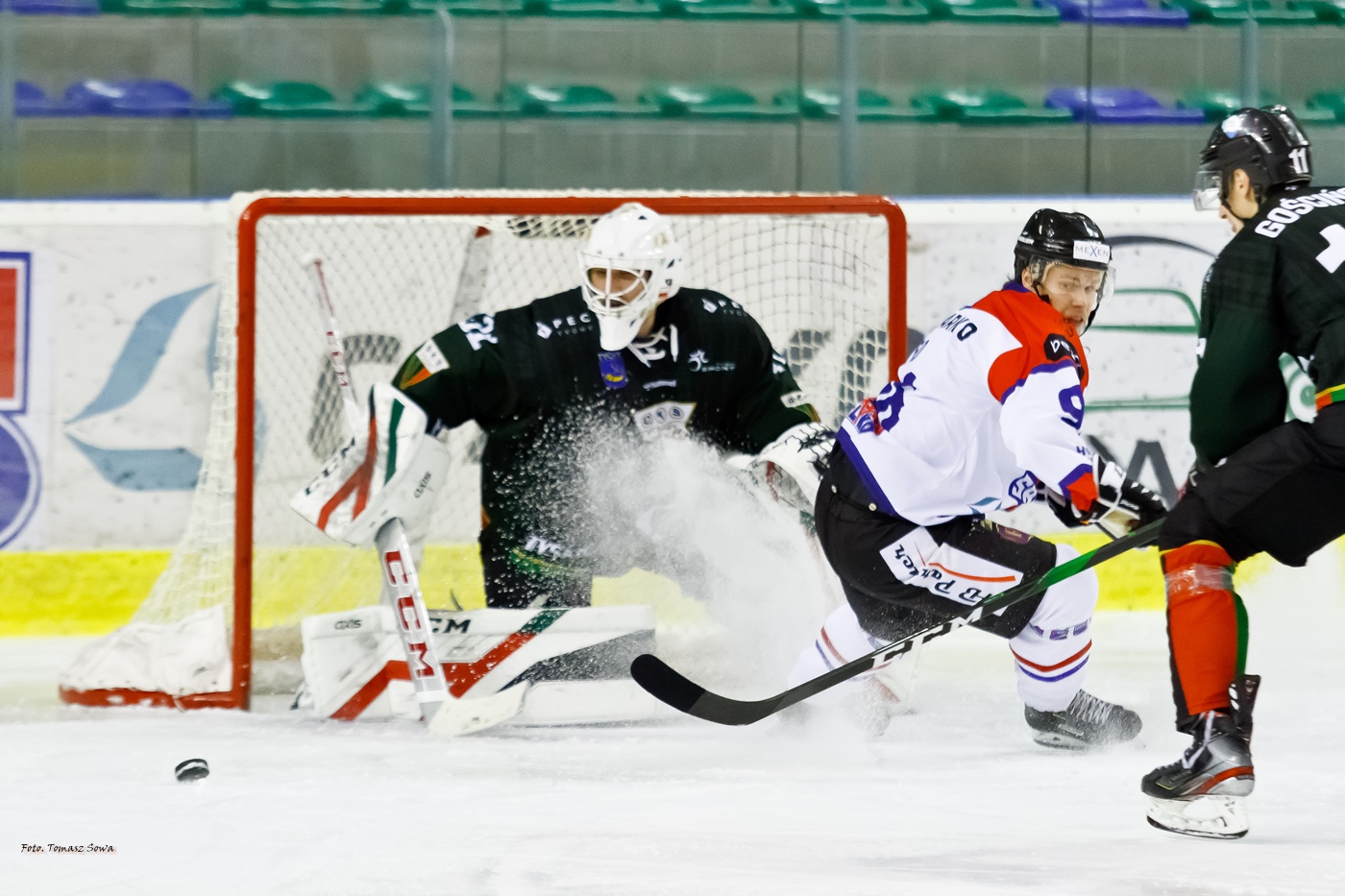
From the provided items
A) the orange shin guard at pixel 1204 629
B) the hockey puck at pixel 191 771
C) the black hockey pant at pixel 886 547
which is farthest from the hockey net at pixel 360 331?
the orange shin guard at pixel 1204 629

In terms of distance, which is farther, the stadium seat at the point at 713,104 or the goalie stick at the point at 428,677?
the stadium seat at the point at 713,104

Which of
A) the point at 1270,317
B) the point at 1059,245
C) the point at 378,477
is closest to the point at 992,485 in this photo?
the point at 1059,245

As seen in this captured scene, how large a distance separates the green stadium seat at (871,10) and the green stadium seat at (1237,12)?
789mm

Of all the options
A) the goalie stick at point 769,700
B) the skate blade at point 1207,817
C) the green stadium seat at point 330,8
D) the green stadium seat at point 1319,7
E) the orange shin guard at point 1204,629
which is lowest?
the skate blade at point 1207,817

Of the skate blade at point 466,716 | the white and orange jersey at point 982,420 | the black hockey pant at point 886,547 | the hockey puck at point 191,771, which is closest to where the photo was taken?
the white and orange jersey at point 982,420

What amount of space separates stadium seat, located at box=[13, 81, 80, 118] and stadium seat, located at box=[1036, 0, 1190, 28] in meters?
2.81

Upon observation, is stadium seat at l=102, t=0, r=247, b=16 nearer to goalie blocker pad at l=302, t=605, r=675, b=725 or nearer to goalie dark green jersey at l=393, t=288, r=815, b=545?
goalie dark green jersey at l=393, t=288, r=815, b=545

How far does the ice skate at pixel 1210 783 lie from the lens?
1712 millimetres

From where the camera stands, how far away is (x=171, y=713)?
2.72 meters

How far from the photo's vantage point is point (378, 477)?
262cm

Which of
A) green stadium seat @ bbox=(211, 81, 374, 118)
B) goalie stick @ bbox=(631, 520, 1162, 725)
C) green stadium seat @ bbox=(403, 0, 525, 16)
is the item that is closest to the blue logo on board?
green stadium seat @ bbox=(211, 81, 374, 118)

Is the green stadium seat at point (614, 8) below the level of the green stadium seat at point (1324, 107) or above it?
above

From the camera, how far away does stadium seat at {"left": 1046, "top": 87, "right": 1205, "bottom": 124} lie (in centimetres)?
414

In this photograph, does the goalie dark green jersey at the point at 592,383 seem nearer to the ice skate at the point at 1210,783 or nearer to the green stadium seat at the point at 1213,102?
the ice skate at the point at 1210,783
